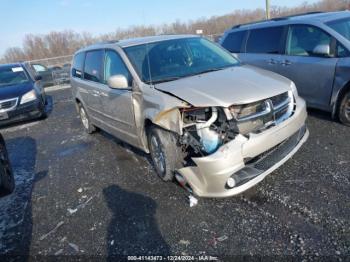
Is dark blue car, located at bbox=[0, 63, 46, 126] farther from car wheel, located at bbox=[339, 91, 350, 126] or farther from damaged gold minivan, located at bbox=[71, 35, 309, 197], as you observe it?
car wheel, located at bbox=[339, 91, 350, 126]

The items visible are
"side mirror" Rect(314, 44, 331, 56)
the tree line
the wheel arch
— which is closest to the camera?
the wheel arch

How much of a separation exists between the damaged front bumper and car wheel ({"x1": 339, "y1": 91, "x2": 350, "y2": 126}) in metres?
1.98

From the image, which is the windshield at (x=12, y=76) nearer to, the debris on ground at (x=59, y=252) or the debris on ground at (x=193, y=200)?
the debris on ground at (x=59, y=252)

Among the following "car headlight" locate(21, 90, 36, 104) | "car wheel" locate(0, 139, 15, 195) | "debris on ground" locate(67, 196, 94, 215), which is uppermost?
"car headlight" locate(21, 90, 36, 104)

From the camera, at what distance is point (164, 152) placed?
11.6ft

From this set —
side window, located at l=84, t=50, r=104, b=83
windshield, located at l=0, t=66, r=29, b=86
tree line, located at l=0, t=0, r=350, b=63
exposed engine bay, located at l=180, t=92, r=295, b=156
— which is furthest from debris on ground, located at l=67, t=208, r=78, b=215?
tree line, located at l=0, t=0, r=350, b=63

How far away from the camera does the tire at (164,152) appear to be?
345 cm

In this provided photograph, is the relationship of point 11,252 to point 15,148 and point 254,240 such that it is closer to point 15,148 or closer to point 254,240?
point 254,240

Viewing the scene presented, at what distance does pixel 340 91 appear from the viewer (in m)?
4.65

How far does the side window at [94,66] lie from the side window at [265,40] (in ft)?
10.8

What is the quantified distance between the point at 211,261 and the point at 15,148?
563 cm

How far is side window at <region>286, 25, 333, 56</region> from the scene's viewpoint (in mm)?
4820

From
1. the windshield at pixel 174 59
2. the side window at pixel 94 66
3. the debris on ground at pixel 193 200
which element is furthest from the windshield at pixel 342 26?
the side window at pixel 94 66

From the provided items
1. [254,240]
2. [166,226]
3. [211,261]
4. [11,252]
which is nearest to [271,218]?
[254,240]
